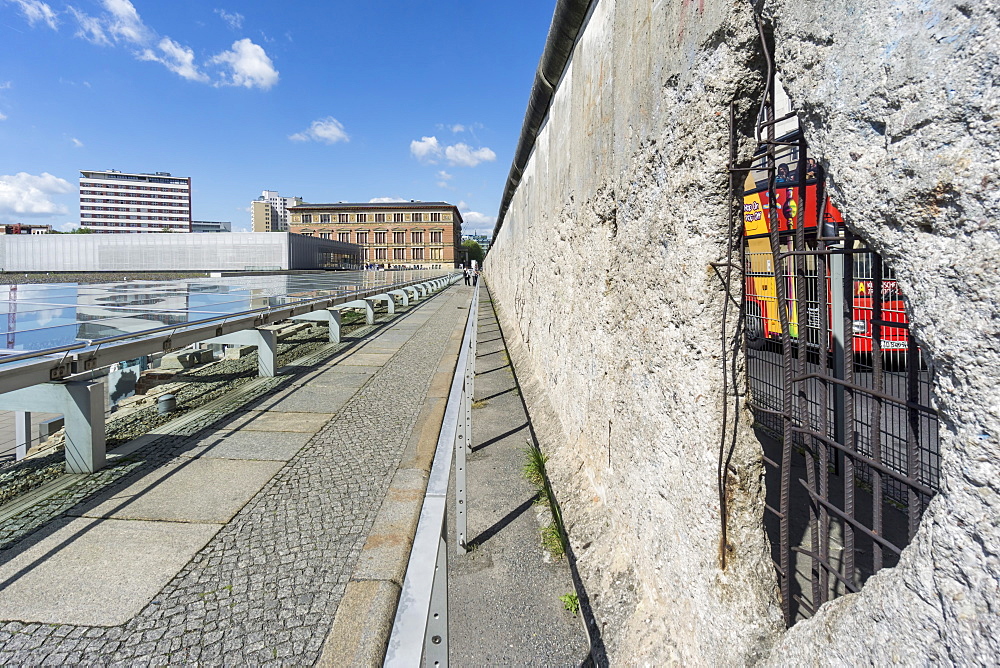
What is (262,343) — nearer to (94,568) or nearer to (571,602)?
(94,568)

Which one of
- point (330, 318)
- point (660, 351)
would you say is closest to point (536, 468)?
point (660, 351)

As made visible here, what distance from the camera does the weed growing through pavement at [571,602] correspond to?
2.58 m

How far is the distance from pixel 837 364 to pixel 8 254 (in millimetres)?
36804

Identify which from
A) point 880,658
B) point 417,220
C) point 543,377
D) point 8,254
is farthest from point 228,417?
point 417,220

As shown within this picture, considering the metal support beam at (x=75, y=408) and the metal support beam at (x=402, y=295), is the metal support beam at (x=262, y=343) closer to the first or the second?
the metal support beam at (x=75, y=408)

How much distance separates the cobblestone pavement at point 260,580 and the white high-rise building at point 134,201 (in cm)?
18267

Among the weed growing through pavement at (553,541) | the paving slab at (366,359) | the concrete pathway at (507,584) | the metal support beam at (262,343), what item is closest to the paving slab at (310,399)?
the metal support beam at (262,343)

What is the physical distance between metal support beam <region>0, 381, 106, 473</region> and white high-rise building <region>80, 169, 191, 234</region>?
7152 inches

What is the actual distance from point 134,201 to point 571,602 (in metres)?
205

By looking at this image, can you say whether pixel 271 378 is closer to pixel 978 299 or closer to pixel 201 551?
pixel 201 551

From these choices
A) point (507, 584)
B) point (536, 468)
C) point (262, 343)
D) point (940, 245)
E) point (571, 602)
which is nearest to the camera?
point (940, 245)

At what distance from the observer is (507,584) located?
2836 millimetres

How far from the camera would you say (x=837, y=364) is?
13.6 feet

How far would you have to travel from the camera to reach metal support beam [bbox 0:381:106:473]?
163 inches
